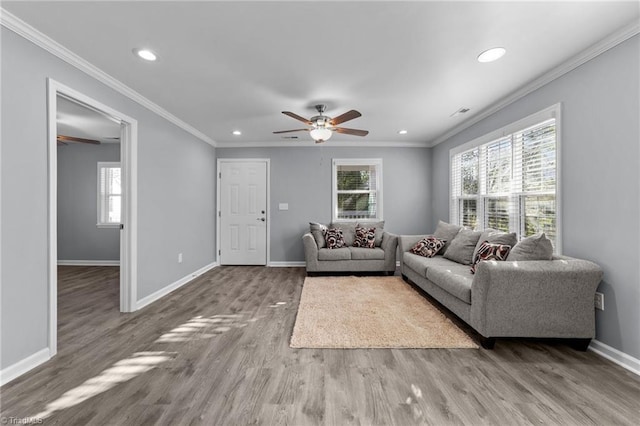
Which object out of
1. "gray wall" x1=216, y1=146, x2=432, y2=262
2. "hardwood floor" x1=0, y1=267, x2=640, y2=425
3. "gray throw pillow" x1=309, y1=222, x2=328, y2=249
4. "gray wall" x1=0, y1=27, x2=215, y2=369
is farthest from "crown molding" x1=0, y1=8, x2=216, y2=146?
"gray throw pillow" x1=309, y1=222, x2=328, y2=249

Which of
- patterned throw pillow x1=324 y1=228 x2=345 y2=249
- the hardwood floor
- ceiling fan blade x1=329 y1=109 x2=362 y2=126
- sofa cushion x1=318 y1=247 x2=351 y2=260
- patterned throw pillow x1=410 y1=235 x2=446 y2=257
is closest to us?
the hardwood floor

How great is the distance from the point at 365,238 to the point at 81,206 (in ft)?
19.0

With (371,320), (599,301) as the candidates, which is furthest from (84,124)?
(599,301)

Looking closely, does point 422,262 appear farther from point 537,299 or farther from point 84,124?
point 84,124

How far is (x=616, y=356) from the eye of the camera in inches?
79.4

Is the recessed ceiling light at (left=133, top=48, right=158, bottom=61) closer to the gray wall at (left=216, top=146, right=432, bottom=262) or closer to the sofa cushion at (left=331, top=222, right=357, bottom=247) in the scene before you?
the gray wall at (left=216, top=146, right=432, bottom=262)

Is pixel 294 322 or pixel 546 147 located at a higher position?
pixel 546 147

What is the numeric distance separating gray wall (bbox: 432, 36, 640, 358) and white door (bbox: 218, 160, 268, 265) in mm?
4498

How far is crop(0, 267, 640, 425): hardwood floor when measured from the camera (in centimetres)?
149

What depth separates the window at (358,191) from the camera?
215 inches

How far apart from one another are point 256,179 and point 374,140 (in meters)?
2.46

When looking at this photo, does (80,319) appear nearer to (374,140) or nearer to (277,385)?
(277,385)

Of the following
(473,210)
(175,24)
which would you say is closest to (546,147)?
(473,210)

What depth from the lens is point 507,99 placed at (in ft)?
10.4
